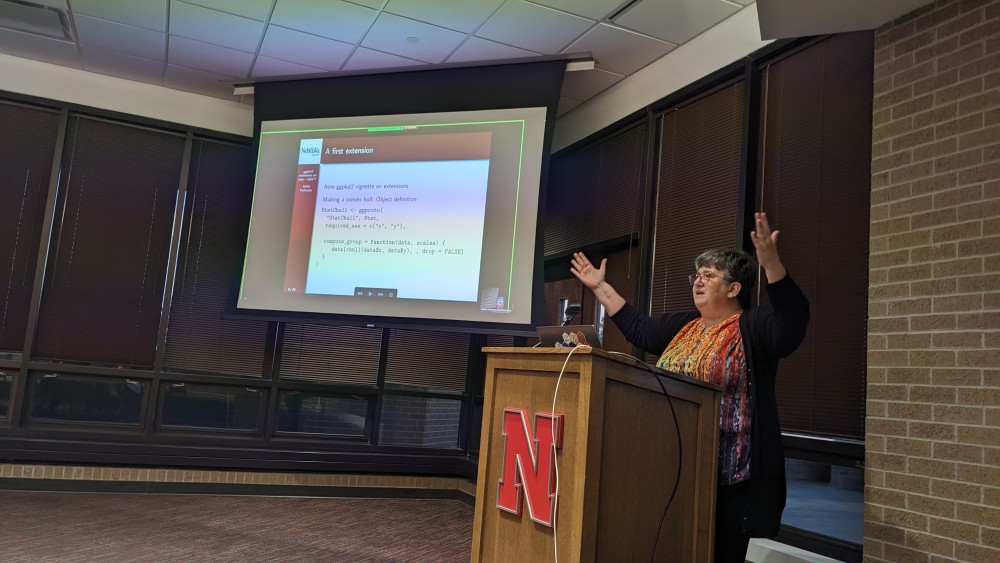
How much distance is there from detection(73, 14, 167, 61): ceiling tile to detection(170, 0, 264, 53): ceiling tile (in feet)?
0.70

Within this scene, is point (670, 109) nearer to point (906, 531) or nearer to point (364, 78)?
point (364, 78)

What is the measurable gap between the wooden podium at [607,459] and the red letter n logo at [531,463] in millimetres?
22

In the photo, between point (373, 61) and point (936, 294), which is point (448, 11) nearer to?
point (373, 61)

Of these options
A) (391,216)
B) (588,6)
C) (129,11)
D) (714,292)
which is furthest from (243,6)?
(714,292)

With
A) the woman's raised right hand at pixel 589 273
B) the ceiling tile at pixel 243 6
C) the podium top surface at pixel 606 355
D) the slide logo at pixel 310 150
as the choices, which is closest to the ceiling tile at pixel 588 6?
the ceiling tile at pixel 243 6

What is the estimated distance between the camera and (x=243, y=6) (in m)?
4.09

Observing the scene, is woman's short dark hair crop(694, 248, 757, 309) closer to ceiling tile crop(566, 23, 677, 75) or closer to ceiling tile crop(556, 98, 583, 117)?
ceiling tile crop(566, 23, 677, 75)

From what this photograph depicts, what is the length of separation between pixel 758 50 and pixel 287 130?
10.4 ft

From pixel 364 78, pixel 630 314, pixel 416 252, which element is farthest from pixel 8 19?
pixel 630 314

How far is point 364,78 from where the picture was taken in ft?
15.7

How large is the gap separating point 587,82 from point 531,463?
3.59 meters

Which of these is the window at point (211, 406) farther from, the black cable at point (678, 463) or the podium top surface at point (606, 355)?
the black cable at point (678, 463)

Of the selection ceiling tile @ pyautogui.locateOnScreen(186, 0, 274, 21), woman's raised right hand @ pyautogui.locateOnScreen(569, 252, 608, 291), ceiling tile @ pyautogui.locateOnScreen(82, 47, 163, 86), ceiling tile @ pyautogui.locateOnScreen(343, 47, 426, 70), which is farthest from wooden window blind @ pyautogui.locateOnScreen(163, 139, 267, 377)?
woman's raised right hand @ pyautogui.locateOnScreen(569, 252, 608, 291)

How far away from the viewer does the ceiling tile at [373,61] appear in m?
4.68
